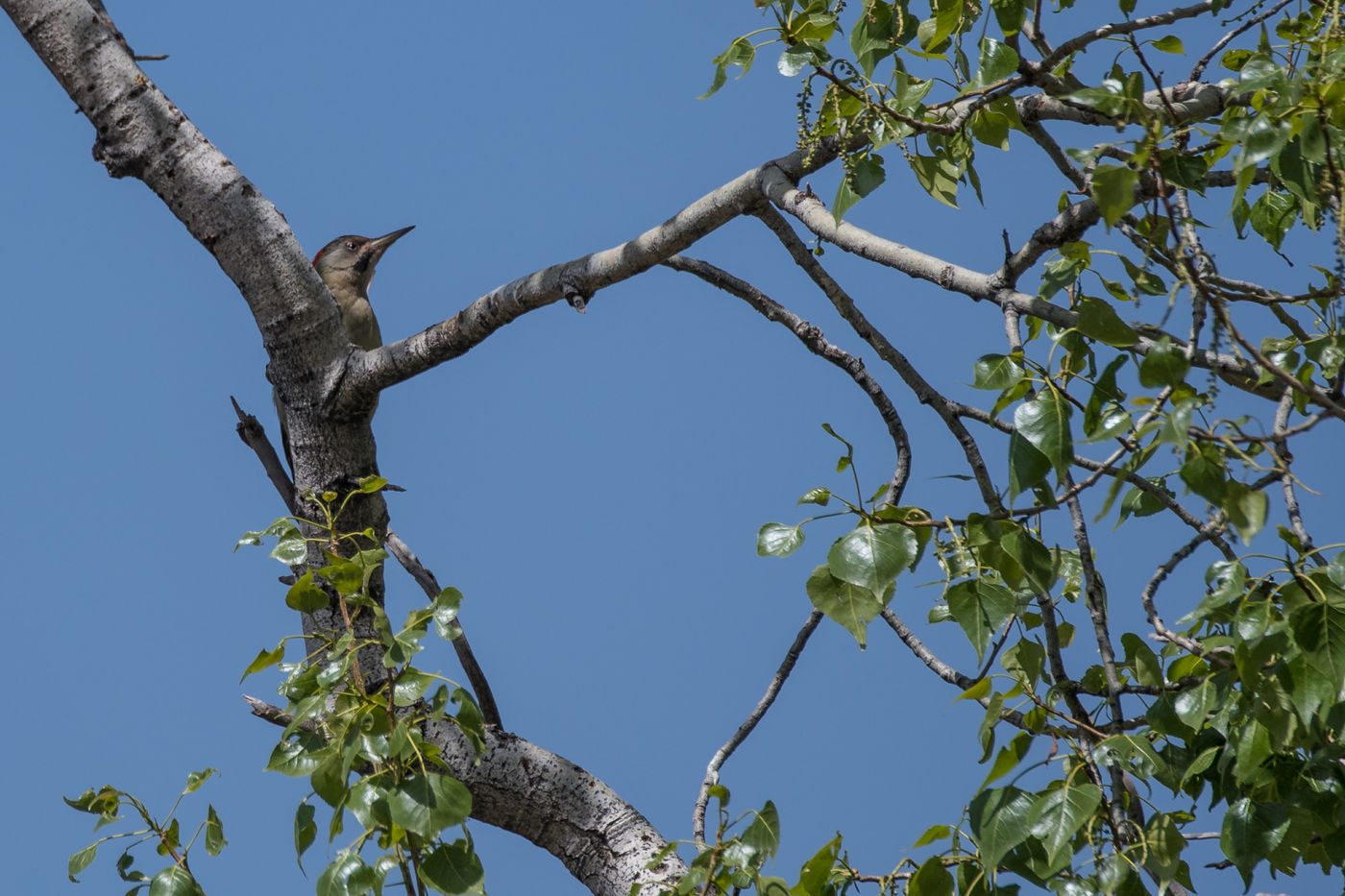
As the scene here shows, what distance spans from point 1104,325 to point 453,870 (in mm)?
1353

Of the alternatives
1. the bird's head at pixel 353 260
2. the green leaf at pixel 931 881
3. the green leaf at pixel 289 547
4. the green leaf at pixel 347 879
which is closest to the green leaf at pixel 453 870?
the green leaf at pixel 347 879

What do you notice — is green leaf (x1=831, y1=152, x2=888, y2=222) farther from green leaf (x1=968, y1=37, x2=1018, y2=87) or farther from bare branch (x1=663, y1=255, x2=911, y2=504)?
bare branch (x1=663, y1=255, x2=911, y2=504)

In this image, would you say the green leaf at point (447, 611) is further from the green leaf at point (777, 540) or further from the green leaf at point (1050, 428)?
the green leaf at point (1050, 428)

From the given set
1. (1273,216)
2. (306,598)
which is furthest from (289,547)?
(1273,216)

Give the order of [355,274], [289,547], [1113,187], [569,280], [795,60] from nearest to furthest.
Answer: [1113,187] → [795,60] → [289,547] → [569,280] → [355,274]

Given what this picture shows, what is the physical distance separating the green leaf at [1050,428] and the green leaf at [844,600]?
0.30 m

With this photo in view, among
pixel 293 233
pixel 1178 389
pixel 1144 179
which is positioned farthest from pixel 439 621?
pixel 293 233

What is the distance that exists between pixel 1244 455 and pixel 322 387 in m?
2.52

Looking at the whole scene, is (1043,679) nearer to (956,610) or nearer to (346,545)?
(956,610)

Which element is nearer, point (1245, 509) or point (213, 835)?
point (1245, 509)

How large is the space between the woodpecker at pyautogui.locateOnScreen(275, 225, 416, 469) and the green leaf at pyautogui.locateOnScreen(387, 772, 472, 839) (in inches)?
120

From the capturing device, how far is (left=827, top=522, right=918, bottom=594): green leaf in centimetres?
173

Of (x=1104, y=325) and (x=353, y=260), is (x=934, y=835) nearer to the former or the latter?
(x=1104, y=325)

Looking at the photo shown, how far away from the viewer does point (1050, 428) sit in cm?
165
